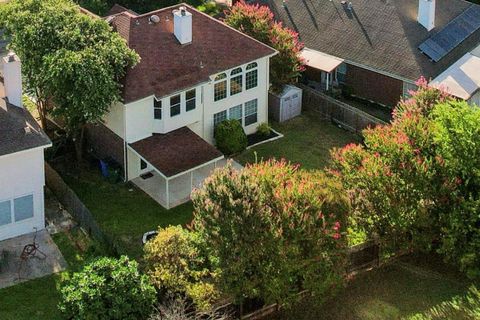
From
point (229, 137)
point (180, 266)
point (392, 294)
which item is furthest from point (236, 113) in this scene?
point (180, 266)

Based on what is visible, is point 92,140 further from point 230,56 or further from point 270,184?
point 270,184

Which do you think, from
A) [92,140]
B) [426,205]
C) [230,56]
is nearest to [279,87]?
[230,56]

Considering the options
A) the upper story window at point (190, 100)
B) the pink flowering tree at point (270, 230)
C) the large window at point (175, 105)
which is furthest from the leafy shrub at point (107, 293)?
the upper story window at point (190, 100)

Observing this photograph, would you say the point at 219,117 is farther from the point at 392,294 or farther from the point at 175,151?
the point at 392,294

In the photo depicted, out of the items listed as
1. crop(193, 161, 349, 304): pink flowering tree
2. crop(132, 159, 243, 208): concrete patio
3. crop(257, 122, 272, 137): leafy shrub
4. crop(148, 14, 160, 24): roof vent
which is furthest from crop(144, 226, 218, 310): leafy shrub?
crop(257, 122, 272, 137): leafy shrub

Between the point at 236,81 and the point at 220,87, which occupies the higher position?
the point at 236,81

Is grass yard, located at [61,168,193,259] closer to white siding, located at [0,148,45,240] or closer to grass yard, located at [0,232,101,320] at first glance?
grass yard, located at [0,232,101,320]

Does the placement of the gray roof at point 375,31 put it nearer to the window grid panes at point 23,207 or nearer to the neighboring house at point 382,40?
the neighboring house at point 382,40
